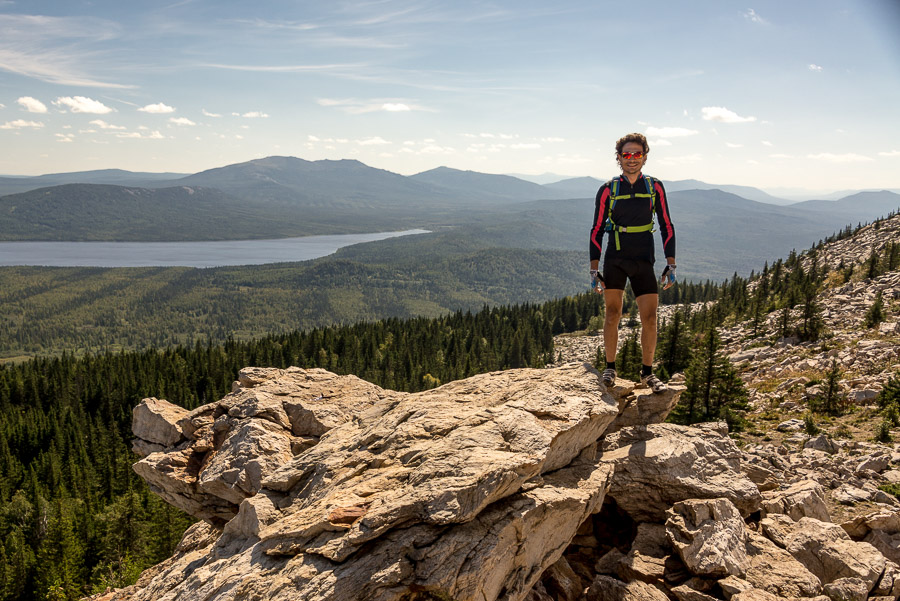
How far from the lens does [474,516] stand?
27.7 ft

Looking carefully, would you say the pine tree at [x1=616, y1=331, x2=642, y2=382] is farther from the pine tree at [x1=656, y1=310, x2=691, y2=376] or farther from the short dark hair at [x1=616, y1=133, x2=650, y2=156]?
the short dark hair at [x1=616, y1=133, x2=650, y2=156]

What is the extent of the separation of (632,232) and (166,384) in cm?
10789

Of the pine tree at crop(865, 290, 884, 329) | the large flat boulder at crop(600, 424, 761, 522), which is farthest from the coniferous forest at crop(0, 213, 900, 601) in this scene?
the large flat boulder at crop(600, 424, 761, 522)

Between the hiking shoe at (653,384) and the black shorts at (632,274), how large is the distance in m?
2.64

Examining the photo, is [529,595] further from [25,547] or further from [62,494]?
[62,494]

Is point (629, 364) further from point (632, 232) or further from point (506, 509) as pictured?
point (506, 509)

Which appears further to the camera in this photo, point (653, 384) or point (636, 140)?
point (653, 384)

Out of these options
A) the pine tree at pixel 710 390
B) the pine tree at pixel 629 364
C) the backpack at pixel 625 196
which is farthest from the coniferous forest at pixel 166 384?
the backpack at pixel 625 196

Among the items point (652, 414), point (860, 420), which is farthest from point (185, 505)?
point (860, 420)

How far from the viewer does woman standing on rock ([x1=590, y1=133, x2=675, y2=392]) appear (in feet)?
39.2

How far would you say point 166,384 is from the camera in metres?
99.9

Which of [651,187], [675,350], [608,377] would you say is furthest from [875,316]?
[651,187]

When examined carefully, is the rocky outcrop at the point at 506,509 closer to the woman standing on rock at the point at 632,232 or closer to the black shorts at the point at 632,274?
the woman standing on rock at the point at 632,232

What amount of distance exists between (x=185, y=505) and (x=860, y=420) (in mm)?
25930
